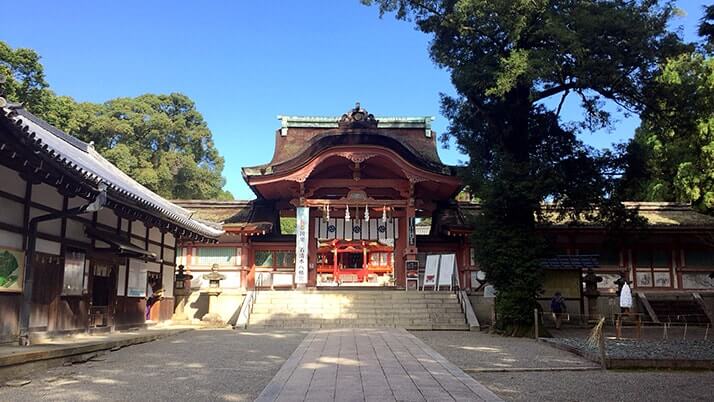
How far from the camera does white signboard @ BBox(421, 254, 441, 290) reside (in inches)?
708

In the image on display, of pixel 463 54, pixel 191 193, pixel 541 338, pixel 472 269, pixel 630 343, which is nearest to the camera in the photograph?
pixel 630 343

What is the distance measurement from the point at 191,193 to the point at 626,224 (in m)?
30.7

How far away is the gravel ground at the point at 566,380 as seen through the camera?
639 centimetres

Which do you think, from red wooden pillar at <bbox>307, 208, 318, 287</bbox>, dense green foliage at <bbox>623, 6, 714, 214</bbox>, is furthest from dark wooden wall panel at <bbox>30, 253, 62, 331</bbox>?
dense green foliage at <bbox>623, 6, 714, 214</bbox>

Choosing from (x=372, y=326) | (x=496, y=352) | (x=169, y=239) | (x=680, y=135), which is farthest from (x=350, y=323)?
(x=680, y=135)

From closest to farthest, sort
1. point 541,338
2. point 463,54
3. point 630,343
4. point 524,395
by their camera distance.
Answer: point 524,395
point 630,343
point 541,338
point 463,54

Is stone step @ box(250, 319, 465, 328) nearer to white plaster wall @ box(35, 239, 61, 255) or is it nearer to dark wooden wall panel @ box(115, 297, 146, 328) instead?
dark wooden wall panel @ box(115, 297, 146, 328)

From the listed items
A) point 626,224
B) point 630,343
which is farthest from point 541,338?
point 626,224

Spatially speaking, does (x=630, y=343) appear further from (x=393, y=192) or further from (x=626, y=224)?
(x=393, y=192)

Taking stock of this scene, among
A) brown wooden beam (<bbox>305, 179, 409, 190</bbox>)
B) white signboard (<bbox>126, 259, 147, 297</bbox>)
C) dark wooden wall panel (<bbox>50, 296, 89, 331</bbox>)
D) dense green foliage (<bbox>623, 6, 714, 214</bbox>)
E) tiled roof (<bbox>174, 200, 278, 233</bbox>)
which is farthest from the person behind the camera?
brown wooden beam (<bbox>305, 179, 409, 190</bbox>)

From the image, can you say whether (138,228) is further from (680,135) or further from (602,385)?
(680,135)

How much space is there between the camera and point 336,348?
9.29 metres

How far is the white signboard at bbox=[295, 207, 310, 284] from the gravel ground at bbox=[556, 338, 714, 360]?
32.1ft

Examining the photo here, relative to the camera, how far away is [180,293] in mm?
17797
